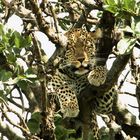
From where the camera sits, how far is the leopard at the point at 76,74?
4.38 metres

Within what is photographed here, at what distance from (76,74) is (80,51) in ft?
0.83

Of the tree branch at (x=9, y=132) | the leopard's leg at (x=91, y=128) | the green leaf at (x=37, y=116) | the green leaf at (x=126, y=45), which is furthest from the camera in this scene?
the leopard's leg at (x=91, y=128)

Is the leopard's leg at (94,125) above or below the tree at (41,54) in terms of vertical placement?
below

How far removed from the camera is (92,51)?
15.6 ft

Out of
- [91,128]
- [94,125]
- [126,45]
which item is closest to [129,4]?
[126,45]

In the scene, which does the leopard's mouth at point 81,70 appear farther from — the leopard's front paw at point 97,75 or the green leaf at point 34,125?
the green leaf at point 34,125

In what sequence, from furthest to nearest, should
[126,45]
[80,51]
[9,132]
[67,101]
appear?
[80,51] < [67,101] < [9,132] < [126,45]

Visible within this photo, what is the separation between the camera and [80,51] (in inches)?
187

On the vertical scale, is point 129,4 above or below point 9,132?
above

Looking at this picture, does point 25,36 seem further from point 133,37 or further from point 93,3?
point 133,37

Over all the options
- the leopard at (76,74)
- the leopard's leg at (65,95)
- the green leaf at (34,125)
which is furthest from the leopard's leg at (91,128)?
the green leaf at (34,125)

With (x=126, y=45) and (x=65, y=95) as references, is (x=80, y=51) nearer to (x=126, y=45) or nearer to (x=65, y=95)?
(x=65, y=95)

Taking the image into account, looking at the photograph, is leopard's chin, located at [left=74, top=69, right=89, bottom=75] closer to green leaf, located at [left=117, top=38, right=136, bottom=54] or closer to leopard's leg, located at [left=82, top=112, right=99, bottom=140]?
leopard's leg, located at [left=82, top=112, right=99, bottom=140]

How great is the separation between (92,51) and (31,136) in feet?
5.98
